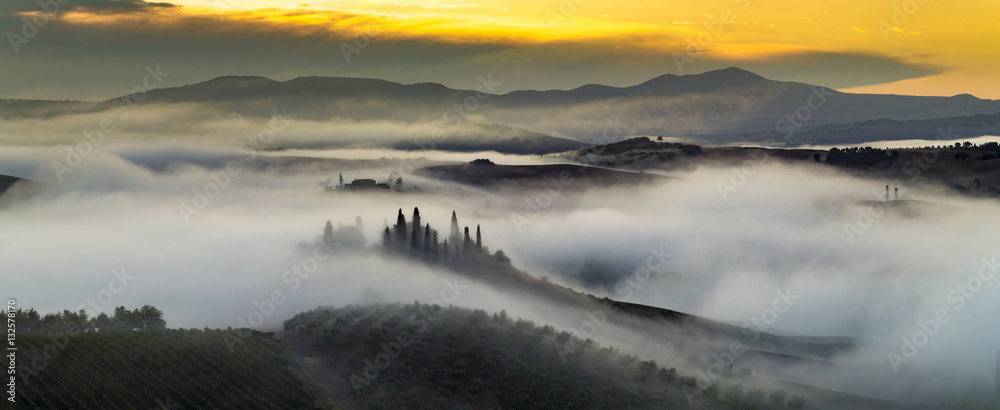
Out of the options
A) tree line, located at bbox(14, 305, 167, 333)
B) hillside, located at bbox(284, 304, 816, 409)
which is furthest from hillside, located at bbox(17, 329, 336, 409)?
tree line, located at bbox(14, 305, 167, 333)

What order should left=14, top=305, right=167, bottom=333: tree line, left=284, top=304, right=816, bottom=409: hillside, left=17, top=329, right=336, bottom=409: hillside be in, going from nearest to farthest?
1. left=17, top=329, right=336, bottom=409: hillside
2. left=284, top=304, right=816, bottom=409: hillside
3. left=14, top=305, right=167, bottom=333: tree line

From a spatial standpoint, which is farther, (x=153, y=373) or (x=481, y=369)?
(x=481, y=369)

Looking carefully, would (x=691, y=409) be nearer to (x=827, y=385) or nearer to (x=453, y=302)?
(x=827, y=385)

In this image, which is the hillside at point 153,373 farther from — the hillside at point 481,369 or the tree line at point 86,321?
the tree line at point 86,321

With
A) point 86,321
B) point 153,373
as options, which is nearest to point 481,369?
point 153,373

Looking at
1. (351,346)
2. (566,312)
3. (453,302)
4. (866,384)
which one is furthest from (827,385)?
(351,346)

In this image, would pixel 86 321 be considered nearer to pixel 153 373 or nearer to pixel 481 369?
pixel 153 373

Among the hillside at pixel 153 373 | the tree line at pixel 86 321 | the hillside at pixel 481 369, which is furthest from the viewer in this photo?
the tree line at pixel 86 321

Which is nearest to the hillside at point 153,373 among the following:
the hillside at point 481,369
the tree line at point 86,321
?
the hillside at point 481,369

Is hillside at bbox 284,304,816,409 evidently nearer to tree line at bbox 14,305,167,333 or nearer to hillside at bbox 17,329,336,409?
hillside at bbox 17,329,336,409

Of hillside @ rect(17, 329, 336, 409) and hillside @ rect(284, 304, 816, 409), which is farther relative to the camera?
hillside @ rect(284, 304, 816, 409)

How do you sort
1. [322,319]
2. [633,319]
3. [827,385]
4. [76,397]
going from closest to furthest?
1. [76,397]
2. [322,319]
3. [827,385]
4. [633,319]
